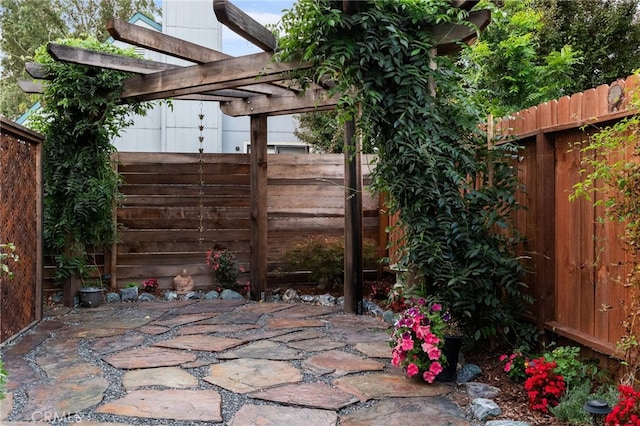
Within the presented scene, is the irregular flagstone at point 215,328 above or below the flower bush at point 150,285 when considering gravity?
below

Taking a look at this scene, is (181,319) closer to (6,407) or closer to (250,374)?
(250,374)

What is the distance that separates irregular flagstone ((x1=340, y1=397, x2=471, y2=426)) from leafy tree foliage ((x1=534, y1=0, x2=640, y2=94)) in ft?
24.8

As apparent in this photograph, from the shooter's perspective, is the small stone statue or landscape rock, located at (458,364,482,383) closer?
landscape rock, located at (458,364,482,383)

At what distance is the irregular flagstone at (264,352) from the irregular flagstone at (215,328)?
1.72 ft

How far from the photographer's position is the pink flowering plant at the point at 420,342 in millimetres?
2980

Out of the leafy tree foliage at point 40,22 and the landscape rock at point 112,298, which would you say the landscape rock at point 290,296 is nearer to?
the landscape rock at point 112,298

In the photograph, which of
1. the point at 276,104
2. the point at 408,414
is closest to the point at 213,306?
the point at 276,104

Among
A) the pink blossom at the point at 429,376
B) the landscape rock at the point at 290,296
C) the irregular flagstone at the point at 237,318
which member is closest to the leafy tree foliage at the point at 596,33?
the landscape rock at the point at 290,296

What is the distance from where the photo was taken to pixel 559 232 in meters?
3.13

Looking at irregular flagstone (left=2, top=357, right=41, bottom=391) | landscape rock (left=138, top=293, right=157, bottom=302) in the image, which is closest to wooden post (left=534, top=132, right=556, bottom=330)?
irregular flagstone (left=2, top=357, right=41, bottom=391)

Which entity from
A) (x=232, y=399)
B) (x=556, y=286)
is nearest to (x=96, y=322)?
(x=232, y=399)

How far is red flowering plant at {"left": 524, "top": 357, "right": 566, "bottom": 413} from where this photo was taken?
2588 mm

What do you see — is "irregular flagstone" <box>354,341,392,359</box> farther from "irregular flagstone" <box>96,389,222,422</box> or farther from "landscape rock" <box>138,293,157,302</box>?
"landscape rock" <box>138,293,157,302</box>

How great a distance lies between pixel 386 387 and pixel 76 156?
408 cm
